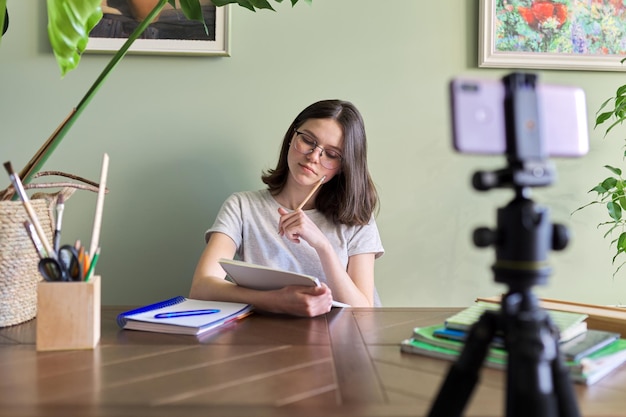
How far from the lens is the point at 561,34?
5.94 feet

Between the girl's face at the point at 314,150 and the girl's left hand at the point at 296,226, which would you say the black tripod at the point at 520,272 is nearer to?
the girl's left hand at the point at 296,226

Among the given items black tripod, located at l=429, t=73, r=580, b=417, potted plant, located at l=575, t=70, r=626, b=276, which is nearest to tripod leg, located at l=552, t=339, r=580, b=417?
black tripod, located at l=429, t=73, r=580, b=417

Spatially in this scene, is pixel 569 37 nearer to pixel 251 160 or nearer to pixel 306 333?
pixel 251 160

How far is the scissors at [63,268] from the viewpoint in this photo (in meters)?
0.89

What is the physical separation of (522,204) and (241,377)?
45 centimetres

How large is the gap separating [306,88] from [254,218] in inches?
18.4

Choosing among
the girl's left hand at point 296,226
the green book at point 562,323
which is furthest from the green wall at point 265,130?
the green book at point 562,323

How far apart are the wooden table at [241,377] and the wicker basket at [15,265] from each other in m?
0.04

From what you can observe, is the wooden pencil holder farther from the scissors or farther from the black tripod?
the black tripod

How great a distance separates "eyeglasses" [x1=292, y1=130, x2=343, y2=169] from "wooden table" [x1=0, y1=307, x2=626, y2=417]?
0.69 m

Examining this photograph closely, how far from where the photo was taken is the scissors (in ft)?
2.92

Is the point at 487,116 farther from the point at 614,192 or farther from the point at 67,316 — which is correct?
the point at 614,192

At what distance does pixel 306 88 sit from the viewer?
180cm

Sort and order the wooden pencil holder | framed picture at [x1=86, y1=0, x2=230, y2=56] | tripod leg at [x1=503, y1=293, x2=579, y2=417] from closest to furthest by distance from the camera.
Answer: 1. tripod leg at [x1=503, y1=293, x2=579, y2=417]
2. the wooden pencil holder
3. framed picture at [x1=86, y1=0, x2=230, y2=56]
